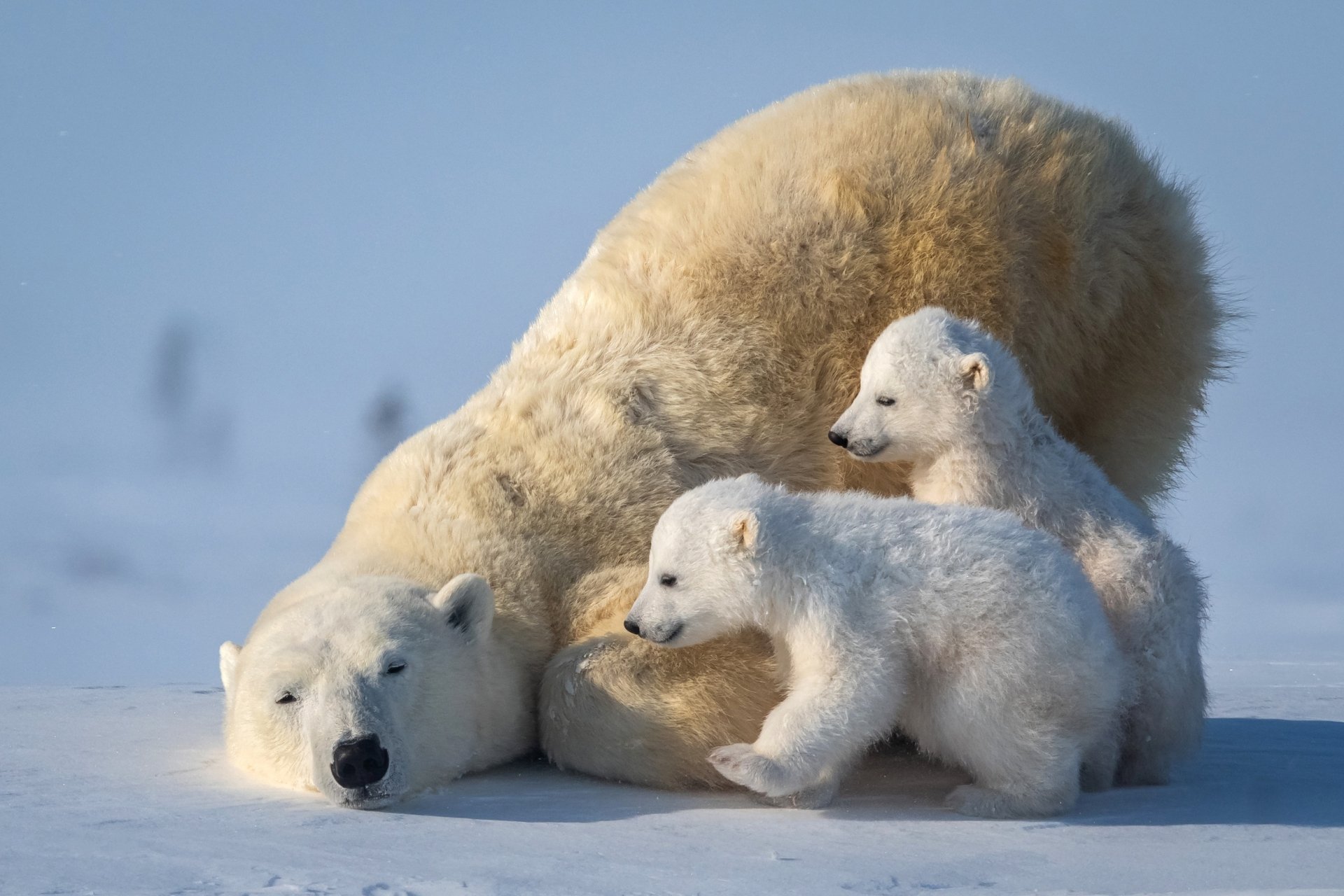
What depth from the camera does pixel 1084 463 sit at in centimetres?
515

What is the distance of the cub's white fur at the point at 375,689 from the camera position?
Answer: 14.1 feet

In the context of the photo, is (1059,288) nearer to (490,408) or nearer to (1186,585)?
(1186,585)

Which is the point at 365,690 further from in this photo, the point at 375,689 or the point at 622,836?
the point at 622,836

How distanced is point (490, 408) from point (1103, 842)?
9.19 feet

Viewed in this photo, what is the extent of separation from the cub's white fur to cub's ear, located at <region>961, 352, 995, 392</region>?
1.78m

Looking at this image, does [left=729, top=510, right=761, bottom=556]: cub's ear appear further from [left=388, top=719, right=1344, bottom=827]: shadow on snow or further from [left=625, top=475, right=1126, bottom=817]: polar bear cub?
[left=388, top=719, right=1344, bottom=827]: shadow on snow

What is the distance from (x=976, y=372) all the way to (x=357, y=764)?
240 centimetres

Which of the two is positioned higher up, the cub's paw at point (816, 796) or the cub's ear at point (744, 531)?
the cub's ear at point (744, 531)

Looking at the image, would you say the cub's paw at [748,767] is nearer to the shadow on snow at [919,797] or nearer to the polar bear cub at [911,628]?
the polar bear cub at [911,628]

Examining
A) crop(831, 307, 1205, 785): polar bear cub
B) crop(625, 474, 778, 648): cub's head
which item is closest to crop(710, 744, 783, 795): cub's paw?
crop(625, 474, 778, 648): cub's head

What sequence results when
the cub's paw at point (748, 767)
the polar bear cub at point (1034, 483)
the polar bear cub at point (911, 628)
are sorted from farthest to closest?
the polar bear cub at point (1034, 483) < the polar bear cub at point (911, 628) < the cub's paw at point (748, 767)

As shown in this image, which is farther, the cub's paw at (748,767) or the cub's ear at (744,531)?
the cub's ear at (744,531)

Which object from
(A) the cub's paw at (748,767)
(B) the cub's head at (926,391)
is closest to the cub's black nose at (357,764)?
(A) the cub's paw at (748,767)

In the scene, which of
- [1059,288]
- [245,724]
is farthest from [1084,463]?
[245,724]
